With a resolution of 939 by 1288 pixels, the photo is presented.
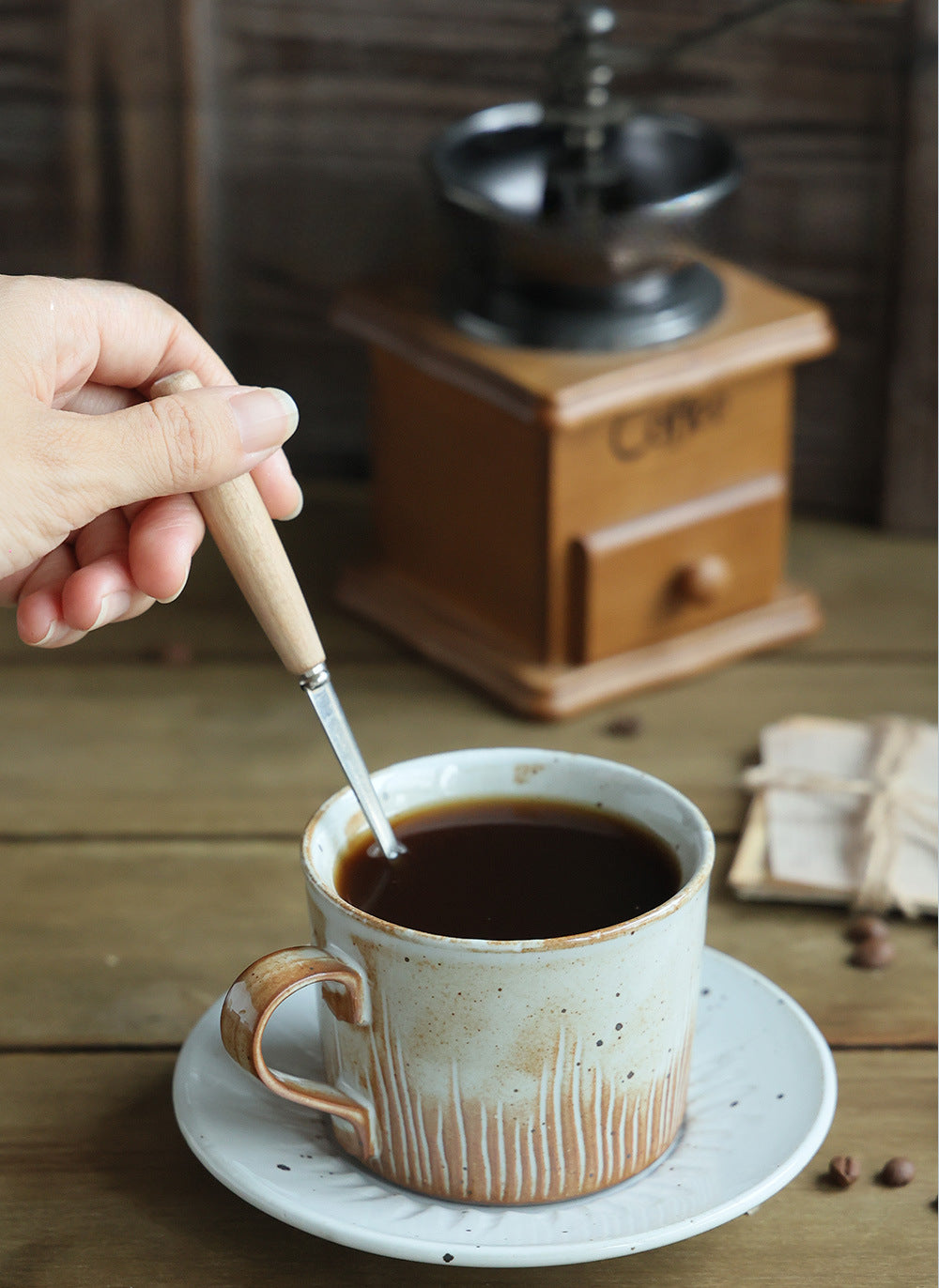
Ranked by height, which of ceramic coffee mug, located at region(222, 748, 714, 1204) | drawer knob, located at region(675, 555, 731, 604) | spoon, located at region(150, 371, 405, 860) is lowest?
drawer knob, located at region(675, 555, 731, 604)

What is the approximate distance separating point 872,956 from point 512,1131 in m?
0.30

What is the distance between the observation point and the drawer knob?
112cm

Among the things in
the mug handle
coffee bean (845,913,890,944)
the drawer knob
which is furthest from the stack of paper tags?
the mug handle

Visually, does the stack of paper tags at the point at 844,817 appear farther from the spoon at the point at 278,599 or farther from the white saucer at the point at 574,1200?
the spoon at the point at 278,599

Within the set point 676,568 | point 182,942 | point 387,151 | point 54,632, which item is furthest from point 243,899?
point 387,151

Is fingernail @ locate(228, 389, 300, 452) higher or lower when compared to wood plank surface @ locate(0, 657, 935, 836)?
higher

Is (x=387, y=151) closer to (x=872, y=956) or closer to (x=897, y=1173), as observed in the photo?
(x=872, y=956)

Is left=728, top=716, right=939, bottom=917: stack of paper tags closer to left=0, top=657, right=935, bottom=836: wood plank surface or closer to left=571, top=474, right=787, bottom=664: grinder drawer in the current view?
left=0, top=657, right=935, bottom=836: wood plank surface

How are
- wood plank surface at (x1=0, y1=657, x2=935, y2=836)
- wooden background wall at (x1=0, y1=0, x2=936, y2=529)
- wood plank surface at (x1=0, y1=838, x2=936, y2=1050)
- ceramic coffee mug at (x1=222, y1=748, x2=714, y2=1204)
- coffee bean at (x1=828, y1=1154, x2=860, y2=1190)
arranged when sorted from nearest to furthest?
ceramic coffee mug at (x1=222, y1=748, x2=714, y2=1204), coffee bean at (x1=828, y1=1154, x2=860, y2=1190), wood plank surface at (x1=0, y1=838, x2=936, y2=1050), wood plank surface at (x1=0, y1=657, x2=935, y2=836), wooden background wall at (x1=0, y1=0, x2=936, y2=529)

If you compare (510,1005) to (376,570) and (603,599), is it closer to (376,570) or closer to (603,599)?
(603,599)

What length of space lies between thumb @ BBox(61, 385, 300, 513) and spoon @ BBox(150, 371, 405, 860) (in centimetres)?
1

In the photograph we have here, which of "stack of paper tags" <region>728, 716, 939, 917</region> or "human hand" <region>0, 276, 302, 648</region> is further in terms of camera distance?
"stack of paper tags" <region>728, 716, 939, 917</region>

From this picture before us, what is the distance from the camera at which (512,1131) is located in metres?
0.59

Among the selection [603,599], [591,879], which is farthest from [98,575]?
[603,599]
